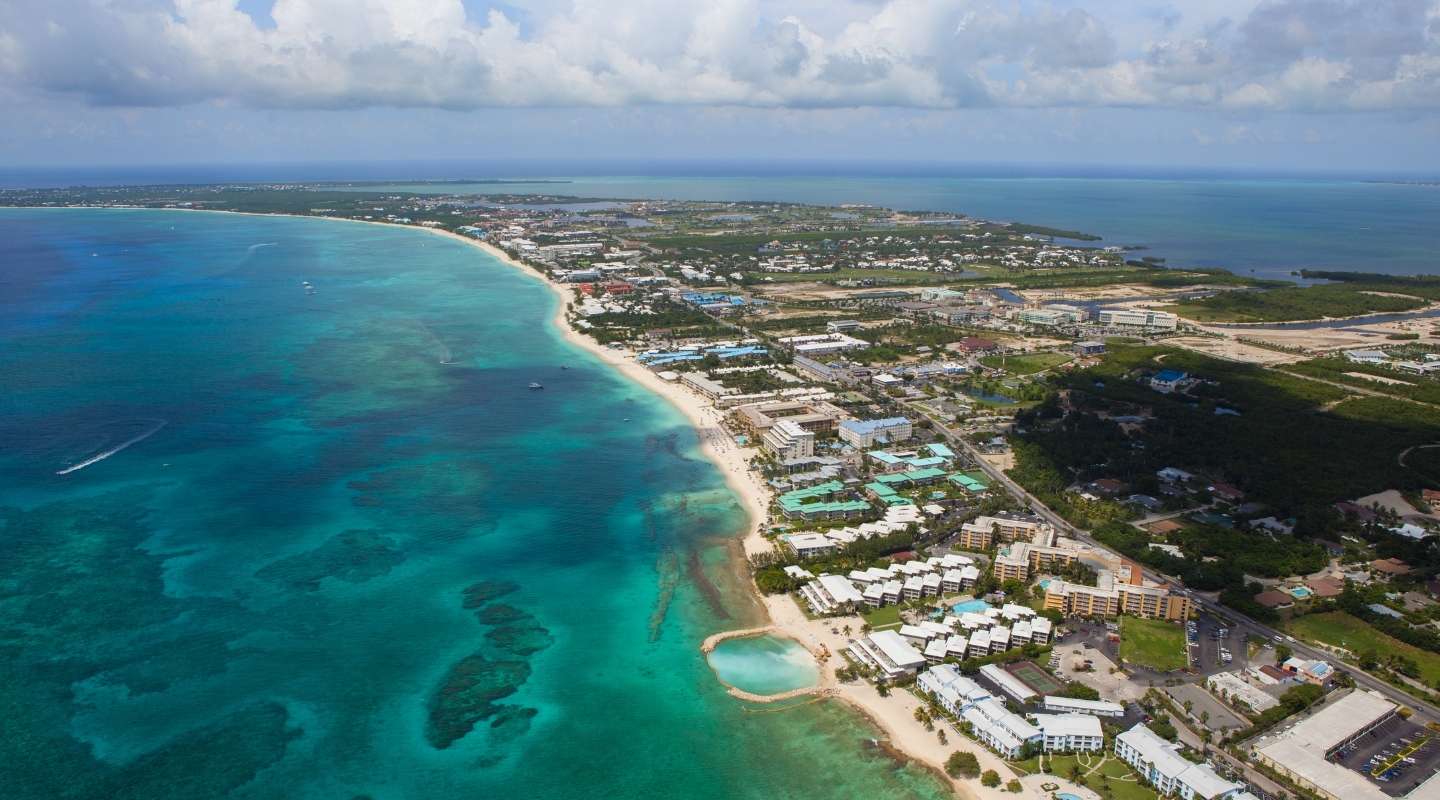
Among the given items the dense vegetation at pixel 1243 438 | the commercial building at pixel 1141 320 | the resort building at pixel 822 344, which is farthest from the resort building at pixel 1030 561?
the commercial building at pixel 1141 320

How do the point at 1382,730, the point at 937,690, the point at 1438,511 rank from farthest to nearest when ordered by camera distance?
the point at 1438,511, the point at 937,690, the point at 1382,730

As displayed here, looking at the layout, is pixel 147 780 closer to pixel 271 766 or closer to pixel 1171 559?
pixel 271 766

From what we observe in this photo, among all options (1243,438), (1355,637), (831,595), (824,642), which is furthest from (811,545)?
(1243,438)

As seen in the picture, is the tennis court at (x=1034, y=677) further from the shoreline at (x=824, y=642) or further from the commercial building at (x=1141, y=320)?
Result: the commercial building at (x=1141, y=320)

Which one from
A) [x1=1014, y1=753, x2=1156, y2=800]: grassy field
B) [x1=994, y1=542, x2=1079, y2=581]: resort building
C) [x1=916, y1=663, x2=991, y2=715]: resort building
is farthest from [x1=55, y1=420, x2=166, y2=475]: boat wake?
[x1=1014, y1=753, x2=1156, y2=800]: grassy field

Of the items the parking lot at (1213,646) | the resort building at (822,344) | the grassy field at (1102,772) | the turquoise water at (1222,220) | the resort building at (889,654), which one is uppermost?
the turquoise water at (1222,220)

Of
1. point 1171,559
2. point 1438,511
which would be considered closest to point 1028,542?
point 1171,559
